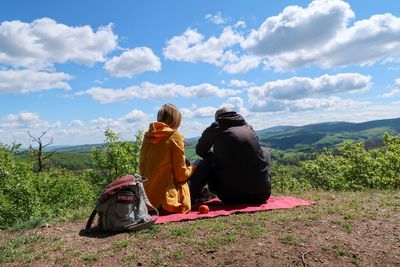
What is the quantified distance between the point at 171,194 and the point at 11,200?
1598 cm

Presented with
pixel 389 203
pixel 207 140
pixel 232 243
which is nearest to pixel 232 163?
pixel 207 140

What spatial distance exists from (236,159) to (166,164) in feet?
4.83

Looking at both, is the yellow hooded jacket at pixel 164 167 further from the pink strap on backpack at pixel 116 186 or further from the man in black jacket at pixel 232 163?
the pink strap on backpack at pixel 116 186

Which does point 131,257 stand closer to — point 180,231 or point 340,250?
point 180,231

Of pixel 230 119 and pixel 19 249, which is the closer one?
pixel 19 249

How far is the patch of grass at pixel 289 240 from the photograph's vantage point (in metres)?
5.38

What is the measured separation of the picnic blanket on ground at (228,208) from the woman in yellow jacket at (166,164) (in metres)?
0.29

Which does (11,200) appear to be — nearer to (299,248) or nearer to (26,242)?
(26,242)

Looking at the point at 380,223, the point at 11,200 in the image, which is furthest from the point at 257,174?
the point at 11,200

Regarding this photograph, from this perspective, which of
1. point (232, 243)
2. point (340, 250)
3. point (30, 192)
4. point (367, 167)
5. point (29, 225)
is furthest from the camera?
point (367, 167)

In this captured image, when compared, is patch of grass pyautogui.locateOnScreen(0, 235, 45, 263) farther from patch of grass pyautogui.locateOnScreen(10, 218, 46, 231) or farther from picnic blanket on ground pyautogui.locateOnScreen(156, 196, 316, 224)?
picnic blanket on ground pyautogui.locateOnScreen(156, 196, 316, 224)

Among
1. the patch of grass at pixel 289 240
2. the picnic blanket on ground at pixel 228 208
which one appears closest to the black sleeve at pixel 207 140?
the picnic blanket on ground at pixel 228 208

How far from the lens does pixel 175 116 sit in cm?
727

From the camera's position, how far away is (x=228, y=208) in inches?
300
